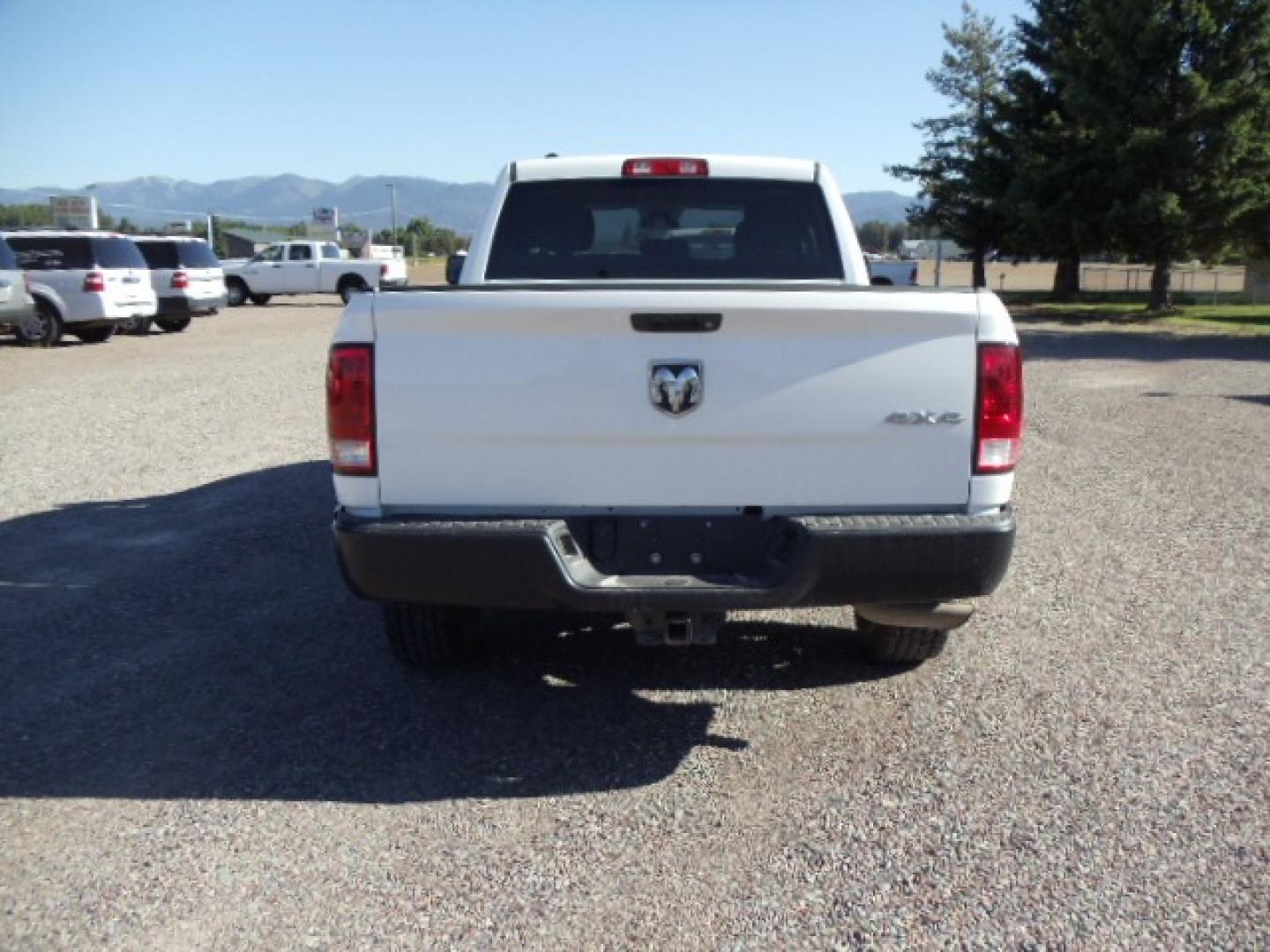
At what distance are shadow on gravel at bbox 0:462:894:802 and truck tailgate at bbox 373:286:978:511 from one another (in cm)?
92

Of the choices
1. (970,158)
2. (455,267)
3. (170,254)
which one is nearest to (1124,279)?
(970,158)

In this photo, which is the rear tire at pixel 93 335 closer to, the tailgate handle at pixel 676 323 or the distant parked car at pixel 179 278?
the distant parked car at pixel 179 278

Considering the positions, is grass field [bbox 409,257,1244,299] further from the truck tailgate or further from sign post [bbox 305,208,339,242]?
the truck tailgate

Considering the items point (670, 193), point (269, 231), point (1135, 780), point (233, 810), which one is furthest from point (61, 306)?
point (269, 231)

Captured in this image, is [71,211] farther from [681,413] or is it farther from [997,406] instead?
[997,406]

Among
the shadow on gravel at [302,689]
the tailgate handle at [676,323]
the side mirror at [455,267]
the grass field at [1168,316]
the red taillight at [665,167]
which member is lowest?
the shadow on gravel at [302,689]

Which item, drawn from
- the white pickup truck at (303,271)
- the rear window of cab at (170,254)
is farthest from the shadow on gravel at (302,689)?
the white pickup truck at (303,271)

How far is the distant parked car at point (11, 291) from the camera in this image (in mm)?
17609

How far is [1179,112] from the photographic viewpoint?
23906mm

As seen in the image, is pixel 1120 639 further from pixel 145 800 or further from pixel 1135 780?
pixel 145 800

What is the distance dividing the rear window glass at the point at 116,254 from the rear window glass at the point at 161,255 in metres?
3.67

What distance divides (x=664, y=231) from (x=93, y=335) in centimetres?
1853

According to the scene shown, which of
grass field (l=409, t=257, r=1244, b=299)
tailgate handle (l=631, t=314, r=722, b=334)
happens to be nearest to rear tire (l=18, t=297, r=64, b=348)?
grass field (l=409, t=257, r=1244, b=299)

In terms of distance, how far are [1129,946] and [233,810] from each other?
100 inches
